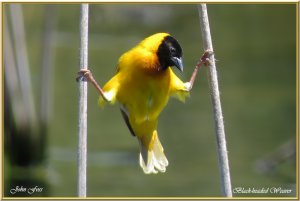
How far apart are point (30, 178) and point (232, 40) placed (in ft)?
16.6

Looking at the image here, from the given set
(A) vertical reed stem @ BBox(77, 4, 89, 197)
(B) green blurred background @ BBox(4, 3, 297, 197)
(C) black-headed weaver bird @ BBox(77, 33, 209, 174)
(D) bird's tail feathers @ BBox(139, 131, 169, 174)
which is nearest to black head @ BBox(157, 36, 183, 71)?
(C) black-headed weaver bird @ BBox(77, 33, 209, 174)

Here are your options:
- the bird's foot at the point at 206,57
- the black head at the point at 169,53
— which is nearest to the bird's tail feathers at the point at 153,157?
the black head at the point at 169,53

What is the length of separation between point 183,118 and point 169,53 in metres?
4.14

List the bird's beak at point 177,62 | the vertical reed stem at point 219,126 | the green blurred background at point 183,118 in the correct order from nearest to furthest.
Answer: the vertical reed stem at point 219,126
the bird's beak at point 177,62
the green blurred background at point 183,118

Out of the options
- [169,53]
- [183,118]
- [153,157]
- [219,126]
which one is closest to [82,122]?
[219,126]

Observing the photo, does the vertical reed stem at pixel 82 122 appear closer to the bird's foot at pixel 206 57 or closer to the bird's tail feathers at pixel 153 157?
the bird's foot at pixel 206 57

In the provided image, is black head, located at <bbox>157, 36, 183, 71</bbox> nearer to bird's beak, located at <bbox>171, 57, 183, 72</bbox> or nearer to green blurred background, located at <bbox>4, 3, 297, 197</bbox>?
bird's beak, located at <bbox>171, 57, 183, 72</bbox>

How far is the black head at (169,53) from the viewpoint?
3.46 meters

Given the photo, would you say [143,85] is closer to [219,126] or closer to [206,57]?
[206,57]

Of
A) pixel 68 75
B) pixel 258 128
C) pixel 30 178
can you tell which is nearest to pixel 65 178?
pixel 30 178

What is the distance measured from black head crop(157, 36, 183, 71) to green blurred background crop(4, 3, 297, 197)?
1312 mm

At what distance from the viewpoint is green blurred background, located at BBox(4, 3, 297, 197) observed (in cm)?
612

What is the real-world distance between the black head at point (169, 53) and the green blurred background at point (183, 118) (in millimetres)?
1312

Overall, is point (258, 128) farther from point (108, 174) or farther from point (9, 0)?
point (9, 0)
